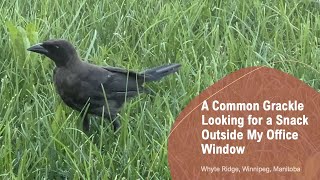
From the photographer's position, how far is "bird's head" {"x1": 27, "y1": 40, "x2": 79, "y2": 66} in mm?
1475

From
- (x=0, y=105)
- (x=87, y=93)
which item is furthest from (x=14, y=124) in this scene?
(x=87, y=93)

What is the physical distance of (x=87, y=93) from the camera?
4.83 ft

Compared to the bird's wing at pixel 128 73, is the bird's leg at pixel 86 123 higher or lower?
lower

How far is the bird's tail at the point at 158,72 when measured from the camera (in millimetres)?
1538

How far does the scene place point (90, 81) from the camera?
148 cm

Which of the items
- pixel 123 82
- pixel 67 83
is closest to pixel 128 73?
pixel 123 82

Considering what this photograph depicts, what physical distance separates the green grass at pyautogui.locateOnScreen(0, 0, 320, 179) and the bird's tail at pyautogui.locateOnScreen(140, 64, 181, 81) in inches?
2.4

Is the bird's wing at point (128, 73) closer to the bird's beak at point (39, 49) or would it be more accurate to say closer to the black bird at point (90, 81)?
the black bird at point (90, 81)

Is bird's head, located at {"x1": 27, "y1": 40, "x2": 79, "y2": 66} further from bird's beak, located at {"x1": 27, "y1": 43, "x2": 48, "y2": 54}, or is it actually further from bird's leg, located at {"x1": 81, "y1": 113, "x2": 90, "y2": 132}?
bird's leg, located at {"x1": 81, "y1": 113, "x2": 90, "y2": 132}

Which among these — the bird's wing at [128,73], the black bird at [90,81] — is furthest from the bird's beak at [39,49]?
the bird's wing at [128,73]

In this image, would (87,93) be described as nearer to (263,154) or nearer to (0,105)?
(0,105)

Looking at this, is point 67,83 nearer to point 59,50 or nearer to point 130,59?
point 59,50

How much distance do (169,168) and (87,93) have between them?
0.24 meters

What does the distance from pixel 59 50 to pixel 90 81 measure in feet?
0.29
